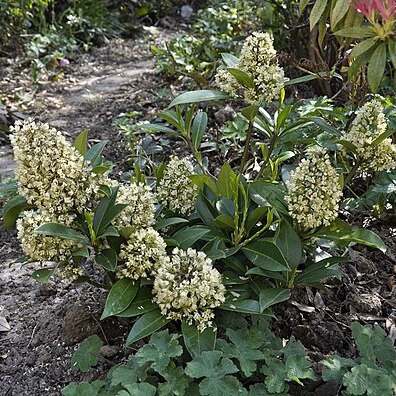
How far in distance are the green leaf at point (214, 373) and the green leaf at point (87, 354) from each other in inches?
17.5

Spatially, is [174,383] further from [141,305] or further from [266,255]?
[266,255]

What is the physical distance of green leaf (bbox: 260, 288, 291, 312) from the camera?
194cm

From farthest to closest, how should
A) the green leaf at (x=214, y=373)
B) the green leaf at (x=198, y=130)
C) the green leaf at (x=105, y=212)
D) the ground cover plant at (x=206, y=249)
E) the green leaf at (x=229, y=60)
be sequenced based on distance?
the green leaf at (x=198, y=130) → the green leaf at (x=229, y=60) → the green leaf at (x=105, y=212) → the ground cover plant at (x=206, y=249) → the green leaf at (x=214, y=373)

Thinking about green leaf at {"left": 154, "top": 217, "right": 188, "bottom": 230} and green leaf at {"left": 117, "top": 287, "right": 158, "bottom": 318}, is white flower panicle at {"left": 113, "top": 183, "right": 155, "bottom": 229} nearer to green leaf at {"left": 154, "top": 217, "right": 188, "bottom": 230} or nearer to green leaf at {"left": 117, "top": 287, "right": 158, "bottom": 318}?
green leaf at {"left": 154, "top": 217, "right": 188, "bottom": 230}

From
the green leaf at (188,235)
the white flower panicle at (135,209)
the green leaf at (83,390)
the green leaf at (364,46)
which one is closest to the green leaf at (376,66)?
the green leaf at (364,46)

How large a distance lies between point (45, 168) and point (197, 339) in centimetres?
71

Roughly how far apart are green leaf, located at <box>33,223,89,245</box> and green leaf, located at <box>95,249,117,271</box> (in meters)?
0.07

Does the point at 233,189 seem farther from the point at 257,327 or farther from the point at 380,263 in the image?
the point at 380,263

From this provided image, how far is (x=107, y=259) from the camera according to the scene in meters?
1.95

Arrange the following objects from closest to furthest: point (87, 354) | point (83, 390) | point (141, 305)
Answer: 1. point (83, 390)
2. point (141, 305)
3. point (87, 354)

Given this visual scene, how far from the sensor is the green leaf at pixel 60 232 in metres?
1.83

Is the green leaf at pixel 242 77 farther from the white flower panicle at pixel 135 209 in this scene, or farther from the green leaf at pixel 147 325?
the green leaf at pixel 147 325

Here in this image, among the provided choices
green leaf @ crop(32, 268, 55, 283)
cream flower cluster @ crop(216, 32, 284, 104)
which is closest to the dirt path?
green leaf @ crop(32, 268, 55, 283)

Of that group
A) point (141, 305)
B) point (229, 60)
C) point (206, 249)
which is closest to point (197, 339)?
point (141, 305)
